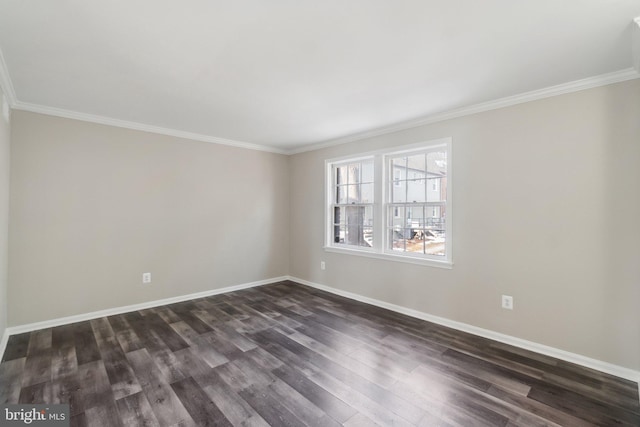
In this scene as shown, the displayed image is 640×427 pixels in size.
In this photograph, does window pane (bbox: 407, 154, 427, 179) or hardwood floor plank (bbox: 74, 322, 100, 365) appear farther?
window pane (bbox: 407, 154, 427, 179)

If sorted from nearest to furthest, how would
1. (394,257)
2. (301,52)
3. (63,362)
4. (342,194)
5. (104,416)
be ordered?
1. (104,416)
2. (301,52)
3. (63,362)
4. (394,257)
5. (342,194)

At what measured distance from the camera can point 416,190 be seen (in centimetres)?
370

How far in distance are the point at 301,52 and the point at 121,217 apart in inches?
123

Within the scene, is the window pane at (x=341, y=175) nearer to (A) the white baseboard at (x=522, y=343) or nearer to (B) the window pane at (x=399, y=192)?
(B) the window pane at (x=399, y=192)

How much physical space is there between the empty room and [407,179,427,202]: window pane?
0.03m

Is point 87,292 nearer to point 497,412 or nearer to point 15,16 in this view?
point 15,16

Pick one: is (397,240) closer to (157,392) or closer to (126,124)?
(157,392)

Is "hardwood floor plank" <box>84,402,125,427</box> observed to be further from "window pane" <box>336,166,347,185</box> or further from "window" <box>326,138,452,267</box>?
"window pane" <box>336,166,347,185</box>

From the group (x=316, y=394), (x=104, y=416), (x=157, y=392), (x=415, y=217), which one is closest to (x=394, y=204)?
(x=415, y=217)

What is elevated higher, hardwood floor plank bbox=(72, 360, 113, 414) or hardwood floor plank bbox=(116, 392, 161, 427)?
hardwood floor plank bbox=(72, 360, 113, 414)

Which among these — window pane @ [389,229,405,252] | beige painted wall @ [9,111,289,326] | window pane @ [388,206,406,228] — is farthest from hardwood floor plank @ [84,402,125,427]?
window pane @ [388,206,406,228]

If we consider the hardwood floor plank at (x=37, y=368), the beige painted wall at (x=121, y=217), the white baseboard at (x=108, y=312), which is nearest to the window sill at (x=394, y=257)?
the beige painted wall at (x=121, y=217)

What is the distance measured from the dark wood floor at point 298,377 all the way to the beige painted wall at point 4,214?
1.28 ft
